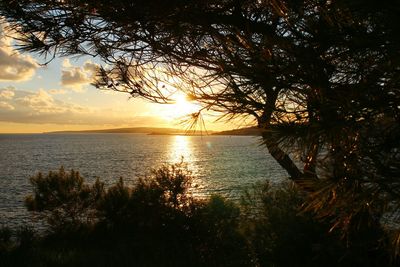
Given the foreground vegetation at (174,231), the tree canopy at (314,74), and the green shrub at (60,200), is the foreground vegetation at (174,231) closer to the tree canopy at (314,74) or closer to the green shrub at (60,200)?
the green shrub at (60,200)

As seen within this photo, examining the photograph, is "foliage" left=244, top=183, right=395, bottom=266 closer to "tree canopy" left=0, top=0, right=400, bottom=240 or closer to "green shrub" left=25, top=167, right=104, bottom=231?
"tree canopy" left=0, top=0, right=400, bottom=240

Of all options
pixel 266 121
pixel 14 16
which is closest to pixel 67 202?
pixel 14 16

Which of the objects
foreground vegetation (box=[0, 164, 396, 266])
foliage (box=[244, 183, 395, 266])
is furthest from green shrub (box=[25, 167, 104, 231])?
foliage (box=[244, 183, 395, 266])

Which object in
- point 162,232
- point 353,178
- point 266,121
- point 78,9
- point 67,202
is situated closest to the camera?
point 353,178

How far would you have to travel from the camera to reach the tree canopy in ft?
8.14

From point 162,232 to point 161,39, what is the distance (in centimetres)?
988

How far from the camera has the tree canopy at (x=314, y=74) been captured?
8.14 ft

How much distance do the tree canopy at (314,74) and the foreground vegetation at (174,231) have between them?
4.02 m

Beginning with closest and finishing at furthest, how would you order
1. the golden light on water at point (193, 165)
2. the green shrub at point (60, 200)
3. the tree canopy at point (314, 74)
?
the tree canopy at point (314, 74) < the green shrub at point (60, 200) < the golden light on water at point (193, 165)

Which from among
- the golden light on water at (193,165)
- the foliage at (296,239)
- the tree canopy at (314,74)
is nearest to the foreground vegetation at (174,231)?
the foliage at (296,239)

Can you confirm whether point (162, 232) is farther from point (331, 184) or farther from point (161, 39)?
point (331, 184)

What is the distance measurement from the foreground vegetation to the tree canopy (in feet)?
13.2

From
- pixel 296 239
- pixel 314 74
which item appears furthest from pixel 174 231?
pixel 314 74

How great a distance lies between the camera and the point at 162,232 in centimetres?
1363
